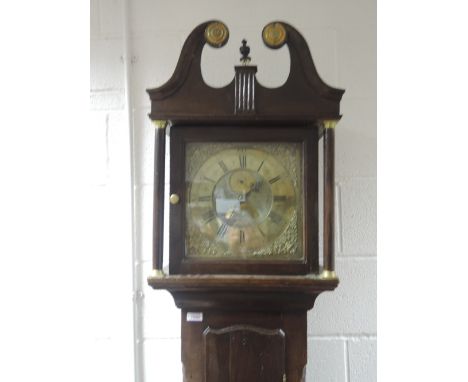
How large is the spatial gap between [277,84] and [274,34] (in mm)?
263

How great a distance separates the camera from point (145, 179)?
3.44 ft

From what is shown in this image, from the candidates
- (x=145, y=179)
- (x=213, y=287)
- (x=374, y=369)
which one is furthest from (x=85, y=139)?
(x=374, y=369)

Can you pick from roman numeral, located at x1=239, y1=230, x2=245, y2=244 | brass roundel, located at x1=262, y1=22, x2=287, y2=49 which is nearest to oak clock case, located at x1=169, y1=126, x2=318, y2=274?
roman numeral, located at x1=239, y1=230, x2=245, y2=244

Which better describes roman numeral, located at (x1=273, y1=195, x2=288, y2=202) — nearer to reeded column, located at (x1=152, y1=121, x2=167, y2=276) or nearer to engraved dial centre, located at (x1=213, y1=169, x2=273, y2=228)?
engraved dial centre, located at (x1=213, y1=169, x2=273, y2=228)

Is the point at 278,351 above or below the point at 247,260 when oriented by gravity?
below

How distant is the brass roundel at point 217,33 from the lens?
0.76 meters

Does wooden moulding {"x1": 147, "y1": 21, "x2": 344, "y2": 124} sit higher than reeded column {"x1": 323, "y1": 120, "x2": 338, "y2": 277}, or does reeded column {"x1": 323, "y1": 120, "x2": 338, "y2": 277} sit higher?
wooden moulding {"x1": 147, "y1": 21, "x2": 344, "y2": 124}

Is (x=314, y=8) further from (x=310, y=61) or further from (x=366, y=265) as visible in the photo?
(x=366, y=265)

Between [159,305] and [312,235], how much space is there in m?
0.53

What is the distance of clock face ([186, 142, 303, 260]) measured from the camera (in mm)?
782

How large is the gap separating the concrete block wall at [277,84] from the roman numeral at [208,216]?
1.02 feet

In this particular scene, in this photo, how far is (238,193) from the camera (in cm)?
79

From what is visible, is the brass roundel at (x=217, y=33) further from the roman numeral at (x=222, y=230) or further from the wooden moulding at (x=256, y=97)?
the roman numeral at (x=222, y=230)

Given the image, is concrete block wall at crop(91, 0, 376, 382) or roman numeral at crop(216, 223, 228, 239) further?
concrete block wall at crop(91, 0, 376, 382)
